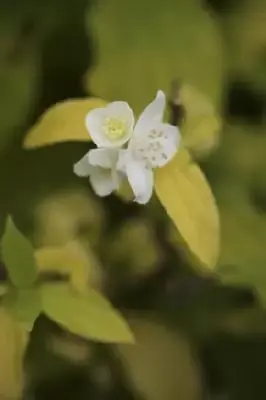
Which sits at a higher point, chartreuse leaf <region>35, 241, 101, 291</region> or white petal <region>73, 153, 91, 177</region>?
white petal <region>73, 153, 91, 177</region>

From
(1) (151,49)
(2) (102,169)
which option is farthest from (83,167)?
(1) (151,49)

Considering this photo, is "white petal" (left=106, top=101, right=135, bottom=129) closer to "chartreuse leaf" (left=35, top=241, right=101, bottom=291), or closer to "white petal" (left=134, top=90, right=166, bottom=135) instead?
"white petal" (left=134, top=90, right=166, bottom=135)

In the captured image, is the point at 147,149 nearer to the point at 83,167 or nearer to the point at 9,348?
the point at 83,167

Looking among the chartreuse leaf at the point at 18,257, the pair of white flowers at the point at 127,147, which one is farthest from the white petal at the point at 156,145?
the chartreuse leaf at the point at 18,257

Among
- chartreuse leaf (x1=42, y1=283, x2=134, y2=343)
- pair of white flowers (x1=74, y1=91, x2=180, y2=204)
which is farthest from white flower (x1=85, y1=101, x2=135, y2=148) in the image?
chartreuse leaf (x1=42, y1=283, x2=134, y2=343)

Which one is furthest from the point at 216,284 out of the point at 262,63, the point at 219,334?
the point at 262,63

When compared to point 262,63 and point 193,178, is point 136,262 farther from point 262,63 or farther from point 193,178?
point 262,63
